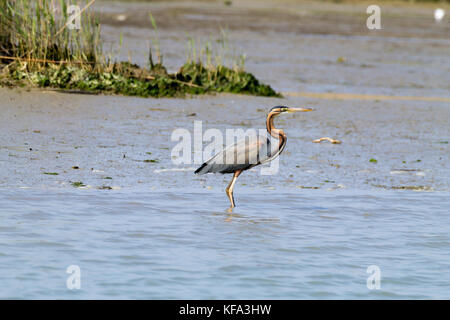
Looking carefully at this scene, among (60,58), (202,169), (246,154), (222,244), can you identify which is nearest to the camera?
(222,244)

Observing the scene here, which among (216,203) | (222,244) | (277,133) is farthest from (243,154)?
(222,244)

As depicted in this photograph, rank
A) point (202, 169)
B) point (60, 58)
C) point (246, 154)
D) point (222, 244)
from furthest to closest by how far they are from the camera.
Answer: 1. point (60, 58)
2. point (202, 169)
3. point (246, 154)
4. point (222, 244)

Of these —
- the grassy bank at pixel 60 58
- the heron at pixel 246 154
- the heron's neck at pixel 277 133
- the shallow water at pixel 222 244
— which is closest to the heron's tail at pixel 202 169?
the heron at pixel 246 154

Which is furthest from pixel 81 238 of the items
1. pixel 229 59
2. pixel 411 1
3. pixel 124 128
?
pixel 411 1

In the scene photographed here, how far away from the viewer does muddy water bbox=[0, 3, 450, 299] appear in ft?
21.4

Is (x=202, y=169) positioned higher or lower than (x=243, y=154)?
lower

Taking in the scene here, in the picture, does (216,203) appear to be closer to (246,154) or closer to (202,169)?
(202,169)

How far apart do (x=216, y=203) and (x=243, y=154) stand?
570 mm

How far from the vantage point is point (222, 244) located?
736 centimetres

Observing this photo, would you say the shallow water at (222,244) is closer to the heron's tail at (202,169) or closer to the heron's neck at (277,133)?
the heron's tail at (202,169)

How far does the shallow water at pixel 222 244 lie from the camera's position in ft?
20.9

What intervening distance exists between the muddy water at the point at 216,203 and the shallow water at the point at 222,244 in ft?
0.05
